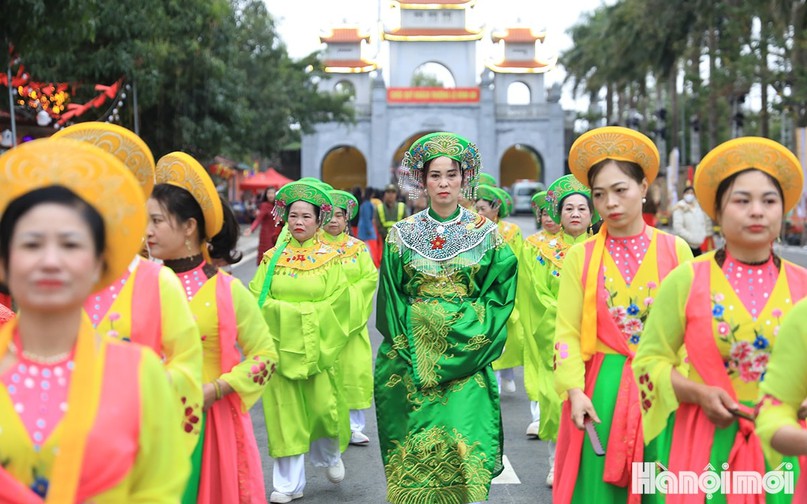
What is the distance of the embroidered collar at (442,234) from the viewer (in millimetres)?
5172

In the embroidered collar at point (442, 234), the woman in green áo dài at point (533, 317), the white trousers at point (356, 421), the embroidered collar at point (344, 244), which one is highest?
the embroidered collar at point (442, 234)

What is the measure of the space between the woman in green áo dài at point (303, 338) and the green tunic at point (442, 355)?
3.62 feet

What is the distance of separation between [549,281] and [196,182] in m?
3.87

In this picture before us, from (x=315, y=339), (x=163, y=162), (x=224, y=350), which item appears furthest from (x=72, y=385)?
(x=315, y=339)

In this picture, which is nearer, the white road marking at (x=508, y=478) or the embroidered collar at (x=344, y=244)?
the white road marking at (x=508, y=478)

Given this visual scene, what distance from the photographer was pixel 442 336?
5027 millimetres

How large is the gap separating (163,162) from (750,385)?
2395mm

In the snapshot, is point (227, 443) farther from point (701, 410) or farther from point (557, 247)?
point (557, 247)

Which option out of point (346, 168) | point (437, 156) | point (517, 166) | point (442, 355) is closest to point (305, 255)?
point (437, 156)

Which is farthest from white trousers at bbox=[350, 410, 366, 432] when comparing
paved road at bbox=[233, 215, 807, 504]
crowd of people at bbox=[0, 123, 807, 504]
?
crowd of people at bbox=[0, 123, 807, 504]

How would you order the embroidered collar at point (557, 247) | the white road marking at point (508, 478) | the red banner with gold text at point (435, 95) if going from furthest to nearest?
the red banner with gold text at point (435, 95), the embroidered collar at point (557, 247), the white road marking at point (508, 478)

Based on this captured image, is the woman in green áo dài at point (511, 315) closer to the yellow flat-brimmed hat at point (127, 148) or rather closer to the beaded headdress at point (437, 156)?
the beaded headdress at point (437, 156)

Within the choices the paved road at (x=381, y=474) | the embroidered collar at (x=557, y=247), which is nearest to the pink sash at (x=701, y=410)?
the paved road at (x=381, y=474)

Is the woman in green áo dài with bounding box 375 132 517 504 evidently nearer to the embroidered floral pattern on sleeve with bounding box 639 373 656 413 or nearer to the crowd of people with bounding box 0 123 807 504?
the crowd of people with bounding box 0 123 807 504
